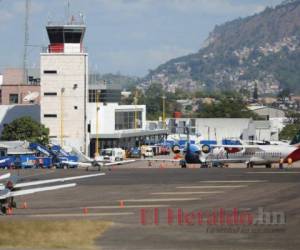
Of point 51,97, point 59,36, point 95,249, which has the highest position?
point 59,36

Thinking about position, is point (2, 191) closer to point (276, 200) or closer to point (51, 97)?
point (276, 200)

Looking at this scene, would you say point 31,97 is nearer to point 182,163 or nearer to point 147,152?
point 147,152

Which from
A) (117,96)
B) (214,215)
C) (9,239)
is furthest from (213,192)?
(117,96)

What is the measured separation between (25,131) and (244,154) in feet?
124

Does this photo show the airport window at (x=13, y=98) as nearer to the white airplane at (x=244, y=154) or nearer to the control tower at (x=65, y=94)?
the control tower at (x=65, y=94)

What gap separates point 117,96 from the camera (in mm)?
156875

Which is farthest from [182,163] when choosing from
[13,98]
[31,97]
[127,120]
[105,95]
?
[13,98]

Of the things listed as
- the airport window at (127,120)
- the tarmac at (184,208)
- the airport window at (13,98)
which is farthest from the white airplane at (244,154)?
the airport window at (13,98)

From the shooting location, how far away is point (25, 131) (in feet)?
419

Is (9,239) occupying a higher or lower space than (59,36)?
lower

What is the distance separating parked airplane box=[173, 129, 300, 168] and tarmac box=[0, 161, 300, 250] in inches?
800

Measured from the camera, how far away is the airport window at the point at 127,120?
152500mm

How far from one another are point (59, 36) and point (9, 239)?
99897 mm

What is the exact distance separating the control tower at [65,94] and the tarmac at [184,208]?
53.2m
